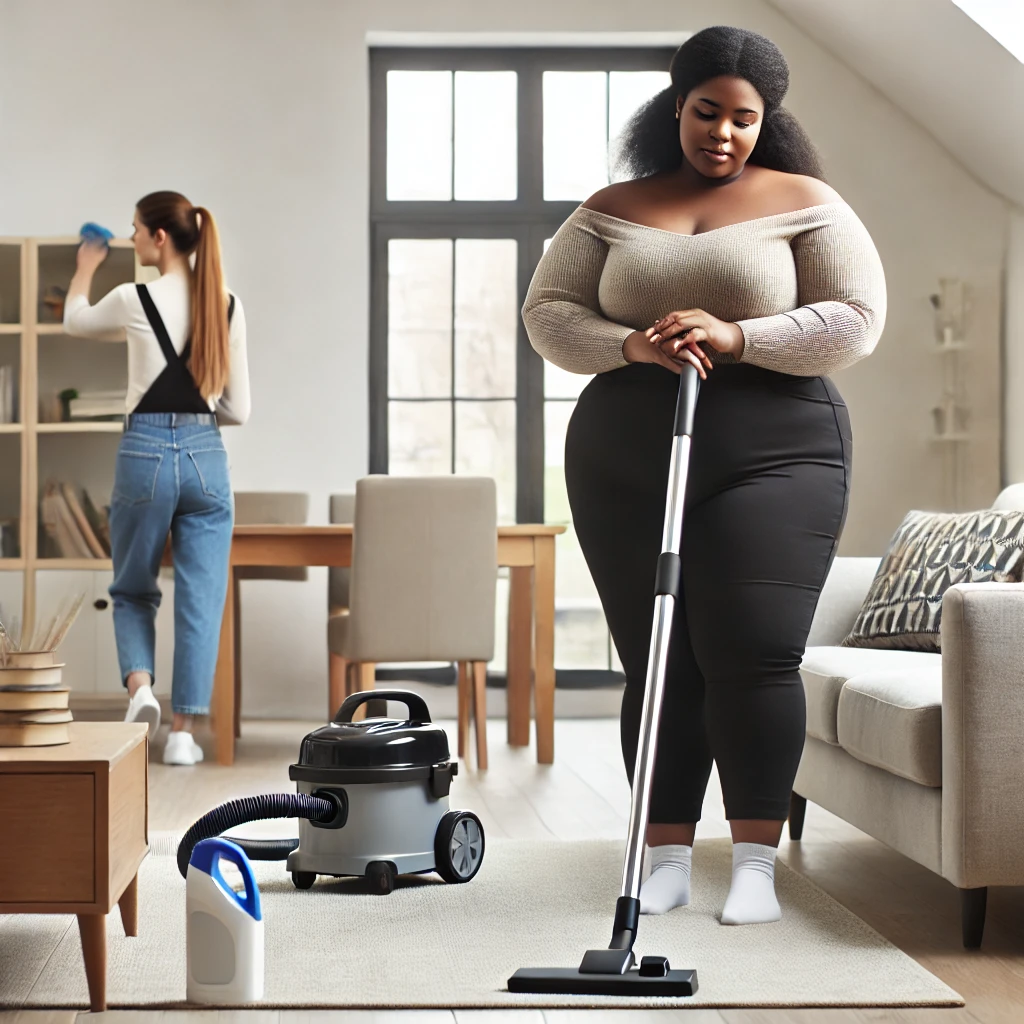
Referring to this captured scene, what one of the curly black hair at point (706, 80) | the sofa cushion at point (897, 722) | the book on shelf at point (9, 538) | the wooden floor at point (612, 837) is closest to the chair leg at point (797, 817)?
the wooden floor at point (612, 837)

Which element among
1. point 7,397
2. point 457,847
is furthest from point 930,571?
point 7,397

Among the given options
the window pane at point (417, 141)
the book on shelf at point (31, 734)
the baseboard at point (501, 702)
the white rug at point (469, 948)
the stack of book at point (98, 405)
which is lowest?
the baseboard at point (501, 702)

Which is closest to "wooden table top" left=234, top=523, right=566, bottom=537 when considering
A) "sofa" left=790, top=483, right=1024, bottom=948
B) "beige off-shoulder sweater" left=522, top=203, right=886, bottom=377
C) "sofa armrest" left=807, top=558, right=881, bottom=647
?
"sofa armrest" left=807, top=558, right=881, bottom=647

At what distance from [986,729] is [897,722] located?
0.19 m

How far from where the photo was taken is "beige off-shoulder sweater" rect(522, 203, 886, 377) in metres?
1.92

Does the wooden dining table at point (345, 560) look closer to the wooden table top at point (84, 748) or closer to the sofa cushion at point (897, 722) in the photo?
the sofa cushion at point (897, 722)

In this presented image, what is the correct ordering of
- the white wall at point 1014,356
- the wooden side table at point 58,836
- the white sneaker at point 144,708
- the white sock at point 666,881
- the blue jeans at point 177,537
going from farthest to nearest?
the white wall at point 1014,356
the blue jeans at point 177,537
the white sneaker at point 144,708
the white sock at point 666,881
the wooden side table at point 58,836

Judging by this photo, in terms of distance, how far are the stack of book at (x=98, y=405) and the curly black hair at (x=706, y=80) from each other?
2980 mm

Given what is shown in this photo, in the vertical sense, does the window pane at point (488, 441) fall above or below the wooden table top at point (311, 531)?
above

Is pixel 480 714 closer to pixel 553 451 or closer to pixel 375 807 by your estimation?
pixel 375 807

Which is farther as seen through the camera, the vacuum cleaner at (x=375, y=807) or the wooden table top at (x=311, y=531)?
the wooden table top at (x=311, y=531)

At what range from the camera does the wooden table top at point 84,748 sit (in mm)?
1562

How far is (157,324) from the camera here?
3623 millimetres

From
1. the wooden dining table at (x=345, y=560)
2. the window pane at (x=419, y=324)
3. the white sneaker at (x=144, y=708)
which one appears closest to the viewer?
the white sneaker at (x=144, y=708)
